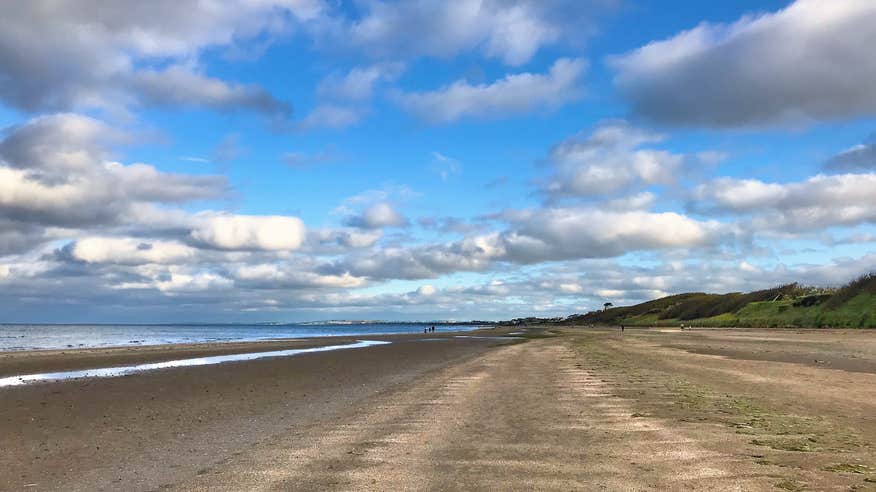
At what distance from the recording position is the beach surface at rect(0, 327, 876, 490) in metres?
7.92

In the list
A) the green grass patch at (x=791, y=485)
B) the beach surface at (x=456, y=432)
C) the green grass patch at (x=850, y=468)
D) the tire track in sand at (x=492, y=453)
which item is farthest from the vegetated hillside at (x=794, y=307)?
the green grass patch at (x=791, y=485)

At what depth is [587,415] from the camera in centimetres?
1281

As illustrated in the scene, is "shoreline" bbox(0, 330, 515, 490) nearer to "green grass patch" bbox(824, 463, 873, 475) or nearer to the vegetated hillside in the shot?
"green grass patch" bbox(824, 463, 873, 475)

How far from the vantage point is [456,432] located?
11.1 metres

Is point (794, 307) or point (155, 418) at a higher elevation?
point (794, 307)

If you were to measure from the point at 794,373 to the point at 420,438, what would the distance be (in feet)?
53.9

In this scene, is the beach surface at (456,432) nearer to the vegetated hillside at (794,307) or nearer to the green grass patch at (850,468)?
the green grass patch at (850,468)

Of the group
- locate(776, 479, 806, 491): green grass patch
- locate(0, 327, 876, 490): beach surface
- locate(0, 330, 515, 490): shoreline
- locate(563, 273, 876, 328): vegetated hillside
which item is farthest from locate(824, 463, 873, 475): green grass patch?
locate(563, 273, 876, 328): vegetated hillside

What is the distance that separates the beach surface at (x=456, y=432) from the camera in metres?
7.92

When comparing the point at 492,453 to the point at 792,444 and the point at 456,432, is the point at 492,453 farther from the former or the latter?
the point at 792,444

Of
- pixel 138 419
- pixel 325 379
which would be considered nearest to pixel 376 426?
pixel 138 419

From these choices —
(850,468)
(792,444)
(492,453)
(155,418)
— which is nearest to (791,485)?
(850,468)

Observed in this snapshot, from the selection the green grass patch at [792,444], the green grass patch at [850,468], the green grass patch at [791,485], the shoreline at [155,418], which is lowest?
the shoreline at [155,418]

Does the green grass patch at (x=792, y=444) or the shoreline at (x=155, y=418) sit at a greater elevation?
the green grass patch at (x=792, y=444)
